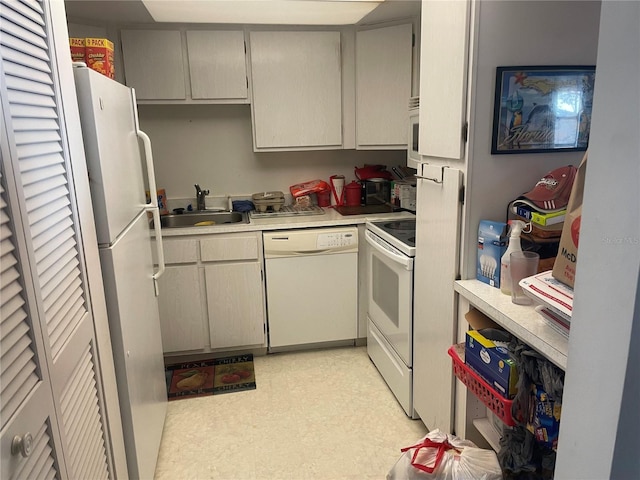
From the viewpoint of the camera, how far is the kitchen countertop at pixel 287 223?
2.69 meters

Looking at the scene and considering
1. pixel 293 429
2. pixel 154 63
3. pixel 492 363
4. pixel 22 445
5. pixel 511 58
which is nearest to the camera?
pixel 22 445

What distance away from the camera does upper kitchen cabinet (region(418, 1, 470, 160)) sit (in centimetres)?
158

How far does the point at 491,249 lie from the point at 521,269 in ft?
0.54

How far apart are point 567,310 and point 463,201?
67 cm

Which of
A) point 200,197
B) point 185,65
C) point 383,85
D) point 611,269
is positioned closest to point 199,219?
point 200,197

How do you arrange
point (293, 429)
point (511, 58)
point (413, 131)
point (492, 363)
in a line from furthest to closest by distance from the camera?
point (413, 131)
point (293, 429)
point (511, 58)
point (492, 363)

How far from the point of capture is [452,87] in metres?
1.66

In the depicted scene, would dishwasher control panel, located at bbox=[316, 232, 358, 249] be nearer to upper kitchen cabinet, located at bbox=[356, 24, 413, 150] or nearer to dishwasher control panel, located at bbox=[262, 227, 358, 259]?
dishwasher control panel, located at bbox=[262, 227, 358, 259]

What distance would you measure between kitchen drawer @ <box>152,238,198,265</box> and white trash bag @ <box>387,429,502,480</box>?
5.61ft

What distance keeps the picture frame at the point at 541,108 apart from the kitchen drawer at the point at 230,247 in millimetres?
1597

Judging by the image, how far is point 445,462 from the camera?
4.74ft

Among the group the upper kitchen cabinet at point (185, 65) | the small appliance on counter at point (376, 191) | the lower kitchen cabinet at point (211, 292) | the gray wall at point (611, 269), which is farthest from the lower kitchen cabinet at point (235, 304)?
the gray wall at point (611, 269)

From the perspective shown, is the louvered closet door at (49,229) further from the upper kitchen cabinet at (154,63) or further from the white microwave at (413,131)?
the white microwave at (413,131)

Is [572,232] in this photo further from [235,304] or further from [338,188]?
[338,188]
